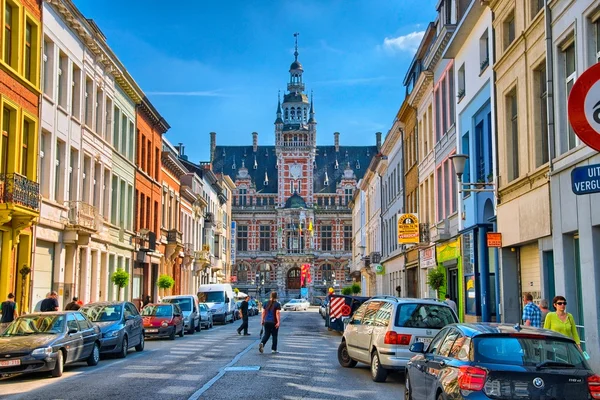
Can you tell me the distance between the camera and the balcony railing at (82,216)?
31.1 meters

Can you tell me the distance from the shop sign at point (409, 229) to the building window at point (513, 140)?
13754 millimetres

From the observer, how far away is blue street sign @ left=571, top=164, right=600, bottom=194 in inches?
342

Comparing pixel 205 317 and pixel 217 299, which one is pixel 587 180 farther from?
pixel 217 299

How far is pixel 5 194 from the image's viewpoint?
23812 mm

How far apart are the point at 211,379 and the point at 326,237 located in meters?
97.6

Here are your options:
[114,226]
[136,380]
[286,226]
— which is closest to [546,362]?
[136,380]

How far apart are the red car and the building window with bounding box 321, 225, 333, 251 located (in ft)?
267

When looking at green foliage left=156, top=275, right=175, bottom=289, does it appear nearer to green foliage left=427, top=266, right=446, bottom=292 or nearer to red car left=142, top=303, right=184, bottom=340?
red car left=142, top=303, right=184, bottom=340

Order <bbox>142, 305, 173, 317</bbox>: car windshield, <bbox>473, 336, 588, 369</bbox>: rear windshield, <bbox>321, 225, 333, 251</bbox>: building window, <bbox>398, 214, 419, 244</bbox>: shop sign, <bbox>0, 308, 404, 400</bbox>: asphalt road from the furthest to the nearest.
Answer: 1. <bbox>321, 225, 333, 251</bbox>: building window
2. <bbox>398, 214, 419, 244</bbox>: shop sign
3. <bbox>142, 305, 173, 317</bbox>: car windshield
4. <bbox>0, 308, 404, 400</bbox>: asphalt road
5. <bbox>473, 336, 588, 369</bbox>: rear windshield

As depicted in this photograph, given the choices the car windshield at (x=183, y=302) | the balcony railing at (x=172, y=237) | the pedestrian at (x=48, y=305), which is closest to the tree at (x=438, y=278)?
the car windshield at (x=183, y=302)

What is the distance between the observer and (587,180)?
345 inches

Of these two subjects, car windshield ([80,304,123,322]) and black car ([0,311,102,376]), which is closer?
black car ([0,311,102,376])

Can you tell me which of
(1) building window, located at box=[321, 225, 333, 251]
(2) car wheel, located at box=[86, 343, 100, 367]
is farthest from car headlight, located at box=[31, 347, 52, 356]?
(1) building window, located at box=[321, 225, 333, 251]

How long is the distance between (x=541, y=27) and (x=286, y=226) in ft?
306
